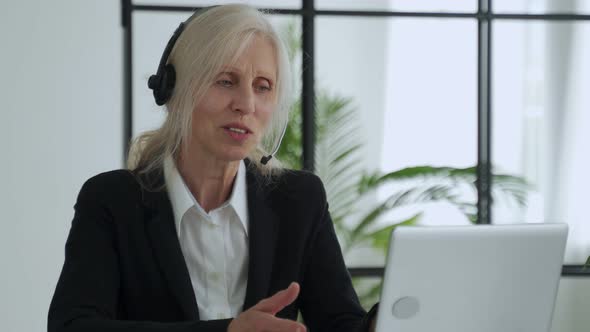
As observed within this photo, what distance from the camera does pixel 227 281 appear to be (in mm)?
1813

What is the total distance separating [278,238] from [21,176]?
2386mm

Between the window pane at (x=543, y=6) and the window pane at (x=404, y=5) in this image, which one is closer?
the window pane at (x=404, y=5)

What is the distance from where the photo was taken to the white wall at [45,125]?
12.8 feet

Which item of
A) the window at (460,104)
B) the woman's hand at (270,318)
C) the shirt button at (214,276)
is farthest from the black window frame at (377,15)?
the woman's hand at (270,318)

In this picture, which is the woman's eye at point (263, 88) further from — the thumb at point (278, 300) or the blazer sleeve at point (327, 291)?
the thumb at point (278, 300)

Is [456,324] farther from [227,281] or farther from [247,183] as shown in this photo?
[247,183]

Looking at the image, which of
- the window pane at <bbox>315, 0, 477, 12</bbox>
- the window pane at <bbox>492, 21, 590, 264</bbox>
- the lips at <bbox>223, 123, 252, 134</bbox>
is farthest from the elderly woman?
the window pane at <bbox>492, 21, 590, 264</bbox>

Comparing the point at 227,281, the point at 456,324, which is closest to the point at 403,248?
the point at 456,324

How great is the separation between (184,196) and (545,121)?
9.68 feet

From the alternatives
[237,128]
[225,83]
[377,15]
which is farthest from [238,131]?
[377,15]

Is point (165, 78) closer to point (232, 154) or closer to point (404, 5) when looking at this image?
point (232, 154)

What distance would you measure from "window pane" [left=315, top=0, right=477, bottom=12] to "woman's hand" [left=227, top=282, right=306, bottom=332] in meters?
2.96

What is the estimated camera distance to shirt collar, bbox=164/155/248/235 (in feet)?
5.97

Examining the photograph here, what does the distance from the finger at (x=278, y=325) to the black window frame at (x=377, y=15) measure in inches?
109
